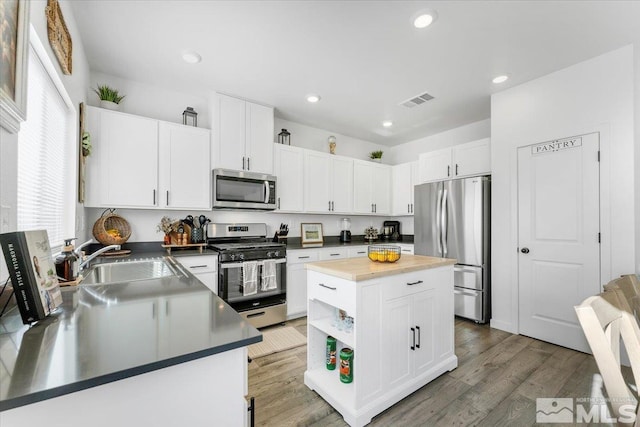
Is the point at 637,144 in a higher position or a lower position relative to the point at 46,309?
higher

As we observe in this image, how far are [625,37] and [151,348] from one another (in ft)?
12.3

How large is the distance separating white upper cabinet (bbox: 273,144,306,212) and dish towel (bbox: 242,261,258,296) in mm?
940

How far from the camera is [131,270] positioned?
220 cm

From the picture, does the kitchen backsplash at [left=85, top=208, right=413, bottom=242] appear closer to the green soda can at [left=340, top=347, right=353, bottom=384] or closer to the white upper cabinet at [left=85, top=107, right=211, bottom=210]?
the white upper cabinet at [left=85, top=107, right=211, bottom=210]

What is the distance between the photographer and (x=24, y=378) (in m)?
0.58

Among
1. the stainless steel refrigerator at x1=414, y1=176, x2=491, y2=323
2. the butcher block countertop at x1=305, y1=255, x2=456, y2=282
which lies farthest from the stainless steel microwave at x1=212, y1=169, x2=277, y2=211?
the stainless steel refrigerator at x1=414, y1=176, x2=491, y2=323

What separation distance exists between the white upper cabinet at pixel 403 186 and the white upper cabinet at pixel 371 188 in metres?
0.09

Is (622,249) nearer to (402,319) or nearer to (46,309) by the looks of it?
(402,319)

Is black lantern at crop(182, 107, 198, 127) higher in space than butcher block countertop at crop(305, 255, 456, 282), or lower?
higher

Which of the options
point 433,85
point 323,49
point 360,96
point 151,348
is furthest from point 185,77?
point 151,348

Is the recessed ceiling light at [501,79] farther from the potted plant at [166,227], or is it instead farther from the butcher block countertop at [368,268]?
the potted plant at [166,227]

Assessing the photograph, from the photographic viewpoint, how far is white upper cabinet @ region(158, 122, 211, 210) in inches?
115

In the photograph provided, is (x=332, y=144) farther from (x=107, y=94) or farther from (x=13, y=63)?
(x=13, y=63)

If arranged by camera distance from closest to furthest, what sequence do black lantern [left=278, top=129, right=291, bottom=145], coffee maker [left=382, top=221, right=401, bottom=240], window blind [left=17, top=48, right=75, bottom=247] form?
1. window blind [left=17, top=48, right=75, bottom=247]
2. black lantern [left=278, top=129, right=291, bottom=145]
3. coffee maker [left=382, top=221, right=401, bottom=240]
